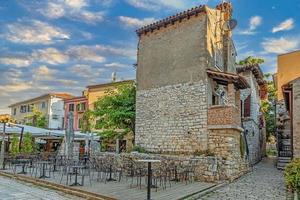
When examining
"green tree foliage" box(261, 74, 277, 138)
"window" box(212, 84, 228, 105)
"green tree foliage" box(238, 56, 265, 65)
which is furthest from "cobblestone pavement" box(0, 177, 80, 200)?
"green tree foliage" box(261, 74, 277, 138)

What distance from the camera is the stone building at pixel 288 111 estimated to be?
53.6ft

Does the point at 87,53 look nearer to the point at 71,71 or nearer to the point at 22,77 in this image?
the point at 71,71

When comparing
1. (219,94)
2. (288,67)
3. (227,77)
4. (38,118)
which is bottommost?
(38,118)

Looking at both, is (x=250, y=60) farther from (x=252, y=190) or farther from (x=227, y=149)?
(x=252, y=190)

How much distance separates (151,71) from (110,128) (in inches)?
251

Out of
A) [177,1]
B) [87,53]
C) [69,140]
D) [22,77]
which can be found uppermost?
[177,1]

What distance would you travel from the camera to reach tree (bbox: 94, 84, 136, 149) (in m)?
21.9

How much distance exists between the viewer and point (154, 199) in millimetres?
9273

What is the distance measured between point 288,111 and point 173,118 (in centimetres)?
1030

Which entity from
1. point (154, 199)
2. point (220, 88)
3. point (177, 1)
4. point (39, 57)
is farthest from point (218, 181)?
point (39, 57)

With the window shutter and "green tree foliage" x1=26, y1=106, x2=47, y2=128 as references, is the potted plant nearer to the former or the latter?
the window shutter

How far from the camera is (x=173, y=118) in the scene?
1714 centimetres

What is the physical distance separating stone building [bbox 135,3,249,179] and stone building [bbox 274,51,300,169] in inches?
104

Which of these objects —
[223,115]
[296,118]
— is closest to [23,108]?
[223,115]
